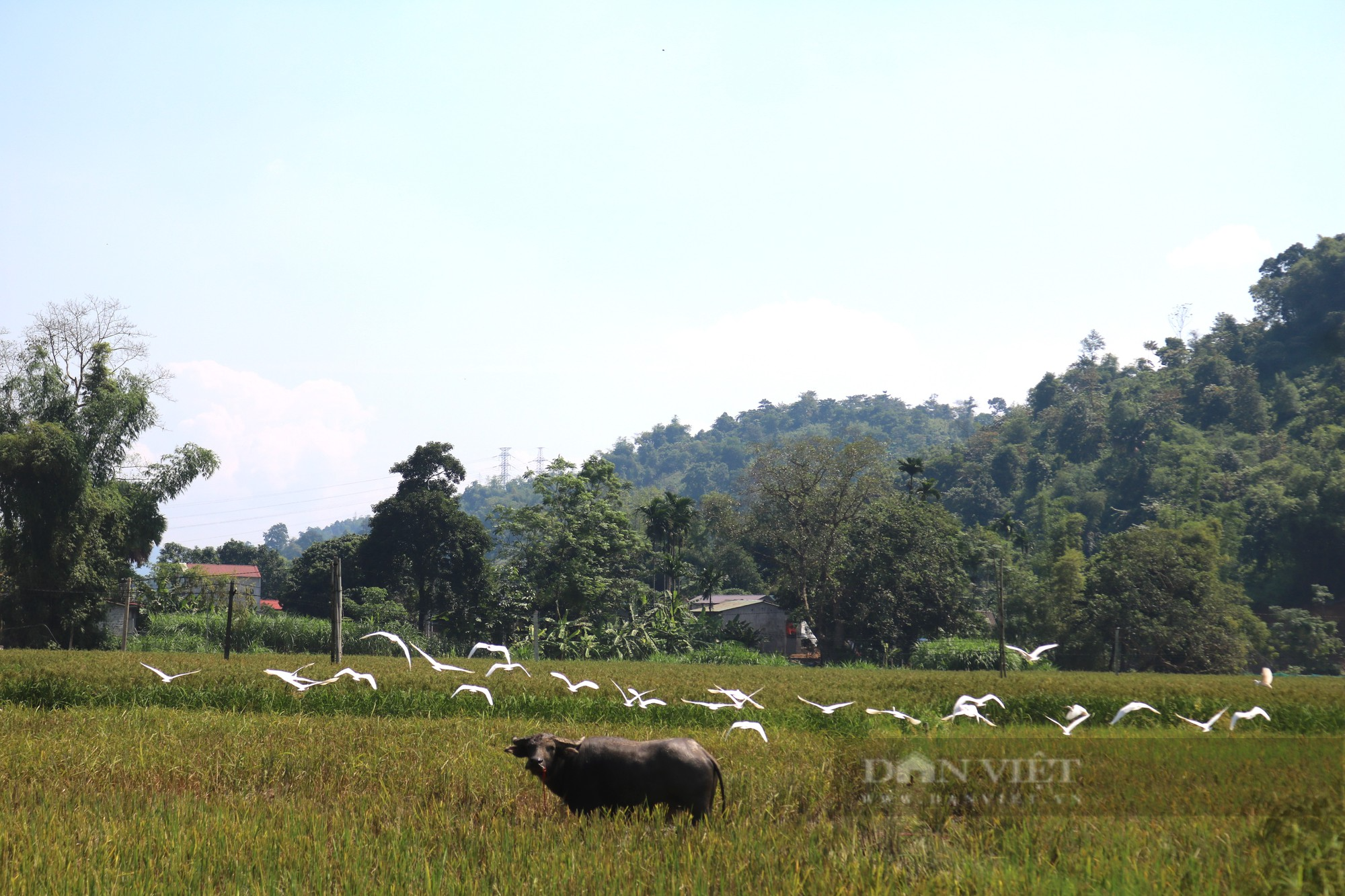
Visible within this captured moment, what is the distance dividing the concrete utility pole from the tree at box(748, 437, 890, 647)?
33136mm

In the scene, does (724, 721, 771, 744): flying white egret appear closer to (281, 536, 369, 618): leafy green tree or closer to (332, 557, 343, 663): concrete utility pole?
(332, 557, 343, 663): concrete utility pole

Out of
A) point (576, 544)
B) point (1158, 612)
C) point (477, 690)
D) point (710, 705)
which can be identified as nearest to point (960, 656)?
point (1158, 612)

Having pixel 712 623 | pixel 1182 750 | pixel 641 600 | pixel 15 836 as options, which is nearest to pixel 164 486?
pixel 641 600

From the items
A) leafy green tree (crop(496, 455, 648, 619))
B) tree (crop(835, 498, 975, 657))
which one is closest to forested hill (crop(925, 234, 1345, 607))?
tree (crop(835, 498, 975, 657))

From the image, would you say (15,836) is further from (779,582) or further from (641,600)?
(779,582)

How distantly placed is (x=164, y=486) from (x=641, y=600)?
24025mm

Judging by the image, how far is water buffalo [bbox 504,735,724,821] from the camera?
650 cm

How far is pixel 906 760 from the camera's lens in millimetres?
8992

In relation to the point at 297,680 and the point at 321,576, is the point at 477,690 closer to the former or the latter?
the point at 297,680

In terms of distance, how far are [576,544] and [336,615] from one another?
24802mm

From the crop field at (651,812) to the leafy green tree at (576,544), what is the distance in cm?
2917

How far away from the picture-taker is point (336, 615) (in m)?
20.5

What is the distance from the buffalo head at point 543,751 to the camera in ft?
21.3

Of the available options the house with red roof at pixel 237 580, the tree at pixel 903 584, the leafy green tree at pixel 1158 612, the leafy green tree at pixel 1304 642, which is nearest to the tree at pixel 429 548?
the house with red roof at pixel 237 580
